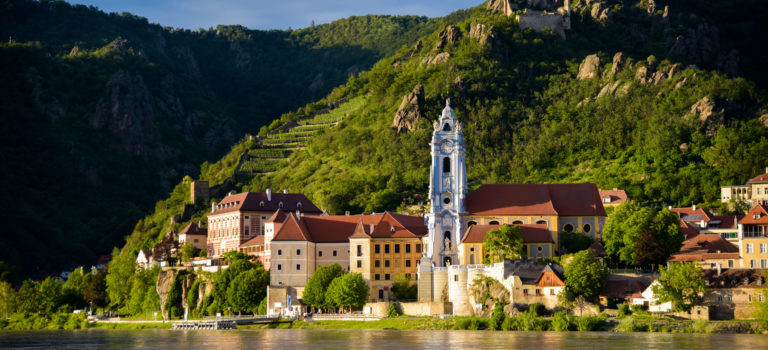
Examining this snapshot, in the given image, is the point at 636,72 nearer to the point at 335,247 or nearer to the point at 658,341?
the point at 335,247

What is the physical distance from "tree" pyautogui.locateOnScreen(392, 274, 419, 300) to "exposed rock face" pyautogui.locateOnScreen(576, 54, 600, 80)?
74748 mm

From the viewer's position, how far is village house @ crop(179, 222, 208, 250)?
144375mm

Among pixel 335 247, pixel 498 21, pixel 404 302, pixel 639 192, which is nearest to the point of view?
pixel 404 302

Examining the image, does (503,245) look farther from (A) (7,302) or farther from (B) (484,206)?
(A) (7,302)

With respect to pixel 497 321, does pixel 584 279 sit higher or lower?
higher

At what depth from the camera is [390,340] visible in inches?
3270

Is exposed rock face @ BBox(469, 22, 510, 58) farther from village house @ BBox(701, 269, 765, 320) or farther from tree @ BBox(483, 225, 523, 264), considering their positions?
village house @ BBox(701, 269, 765, 320)

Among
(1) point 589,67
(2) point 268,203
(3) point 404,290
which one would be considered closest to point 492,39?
(1) point 589,67

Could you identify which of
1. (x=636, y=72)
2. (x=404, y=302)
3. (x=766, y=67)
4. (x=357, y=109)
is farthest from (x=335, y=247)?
(x=766, y=67)

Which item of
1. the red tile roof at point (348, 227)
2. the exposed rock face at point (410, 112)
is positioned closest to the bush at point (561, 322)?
the red tile roof at point (348, 227)

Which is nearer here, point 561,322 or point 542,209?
point 561,322

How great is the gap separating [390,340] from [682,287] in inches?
873

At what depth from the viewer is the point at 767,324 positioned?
264ft

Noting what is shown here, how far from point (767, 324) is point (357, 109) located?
12348 cm
